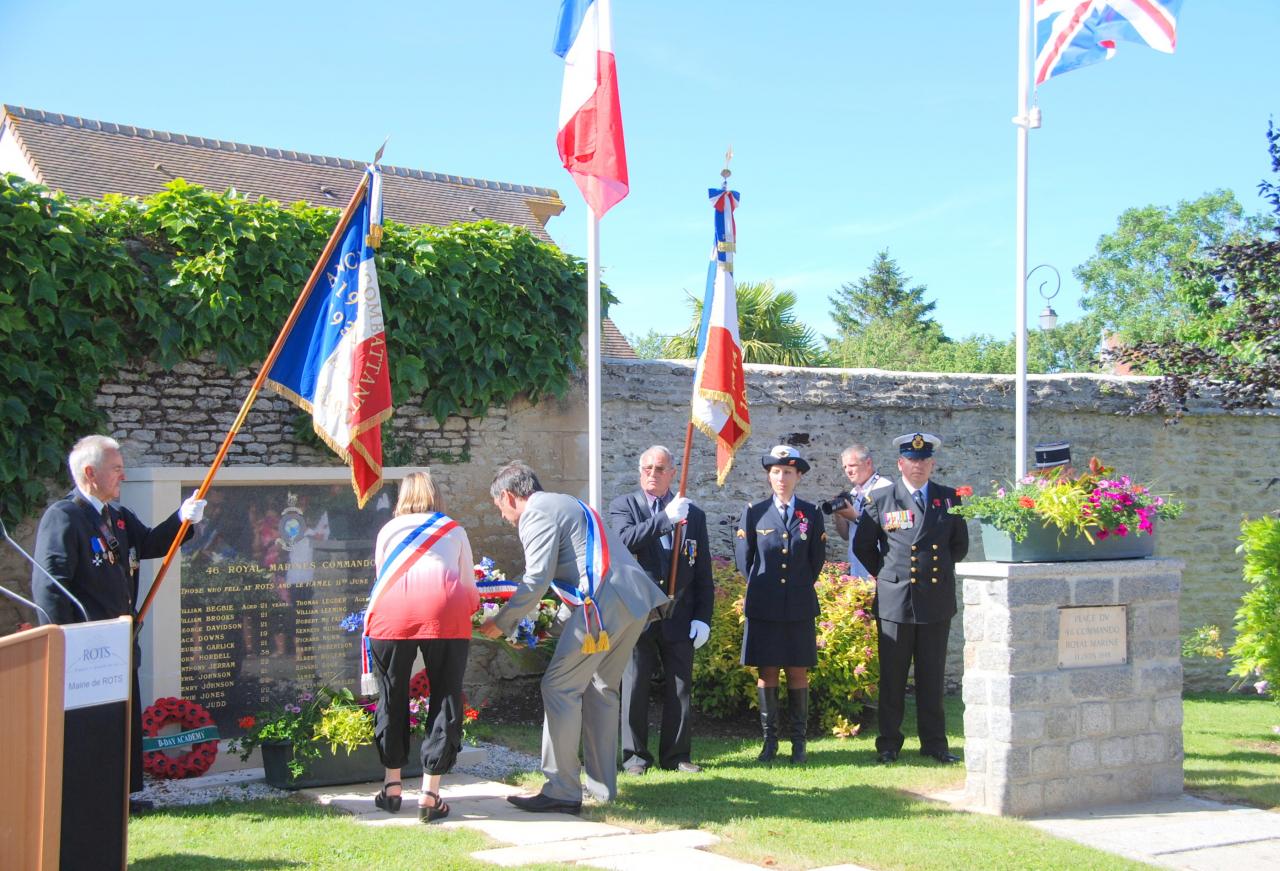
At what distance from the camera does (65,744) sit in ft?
11.5

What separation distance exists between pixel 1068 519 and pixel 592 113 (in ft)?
11.0

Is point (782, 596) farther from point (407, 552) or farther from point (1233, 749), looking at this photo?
point (1233, 749)

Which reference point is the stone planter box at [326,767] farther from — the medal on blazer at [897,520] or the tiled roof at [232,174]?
the tiled roof at [232,174]

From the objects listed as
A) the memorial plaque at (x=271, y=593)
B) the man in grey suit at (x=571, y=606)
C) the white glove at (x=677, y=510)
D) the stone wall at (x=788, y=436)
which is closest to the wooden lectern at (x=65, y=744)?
the man in grey suit at (x=571, y=606)

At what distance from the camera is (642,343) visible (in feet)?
151

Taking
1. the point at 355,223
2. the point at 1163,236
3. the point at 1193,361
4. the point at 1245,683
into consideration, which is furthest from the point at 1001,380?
the point at 1163,236

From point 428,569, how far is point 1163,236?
50.6m

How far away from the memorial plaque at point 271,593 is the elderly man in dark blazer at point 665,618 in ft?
5.78

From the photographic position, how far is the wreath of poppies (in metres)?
5.96

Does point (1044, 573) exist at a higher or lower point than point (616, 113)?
lower

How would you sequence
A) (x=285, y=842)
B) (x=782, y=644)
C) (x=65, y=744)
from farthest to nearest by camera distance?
1. (x=782, y=644)
2. (x=285, y=842)
3. (x=65, y=744)

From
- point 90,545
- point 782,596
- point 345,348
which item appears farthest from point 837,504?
point 90,545

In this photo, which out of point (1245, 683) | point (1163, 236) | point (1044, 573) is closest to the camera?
point (1044, 573)

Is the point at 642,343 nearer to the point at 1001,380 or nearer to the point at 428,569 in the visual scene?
the point at 1001,380
